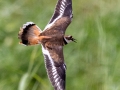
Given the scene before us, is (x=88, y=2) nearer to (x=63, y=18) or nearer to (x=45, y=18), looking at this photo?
(x=45, y=18)

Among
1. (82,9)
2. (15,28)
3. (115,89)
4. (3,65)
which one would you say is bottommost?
(115,89)

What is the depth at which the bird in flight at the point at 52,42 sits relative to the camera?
1.19 meters

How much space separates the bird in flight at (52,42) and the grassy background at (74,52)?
1.36 m

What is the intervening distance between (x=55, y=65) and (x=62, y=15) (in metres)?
0.21

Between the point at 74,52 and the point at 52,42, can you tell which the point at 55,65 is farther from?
the point at 74,52

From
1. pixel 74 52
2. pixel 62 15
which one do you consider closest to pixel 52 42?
pixel 62 15

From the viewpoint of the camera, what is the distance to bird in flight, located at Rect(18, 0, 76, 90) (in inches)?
47.0

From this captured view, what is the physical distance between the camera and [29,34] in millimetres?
1272

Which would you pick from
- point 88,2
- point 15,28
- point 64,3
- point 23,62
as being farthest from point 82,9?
point 64,3

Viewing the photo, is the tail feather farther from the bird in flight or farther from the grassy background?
the grassy background

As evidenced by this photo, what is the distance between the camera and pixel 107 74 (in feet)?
9.47

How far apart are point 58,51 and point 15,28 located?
2.61 meters

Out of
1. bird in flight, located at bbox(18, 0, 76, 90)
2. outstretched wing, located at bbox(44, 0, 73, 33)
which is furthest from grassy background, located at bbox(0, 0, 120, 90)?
bird in flight, located at bbox(18, 0, 76, 90)

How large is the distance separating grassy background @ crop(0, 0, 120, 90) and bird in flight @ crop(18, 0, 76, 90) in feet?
4.45
